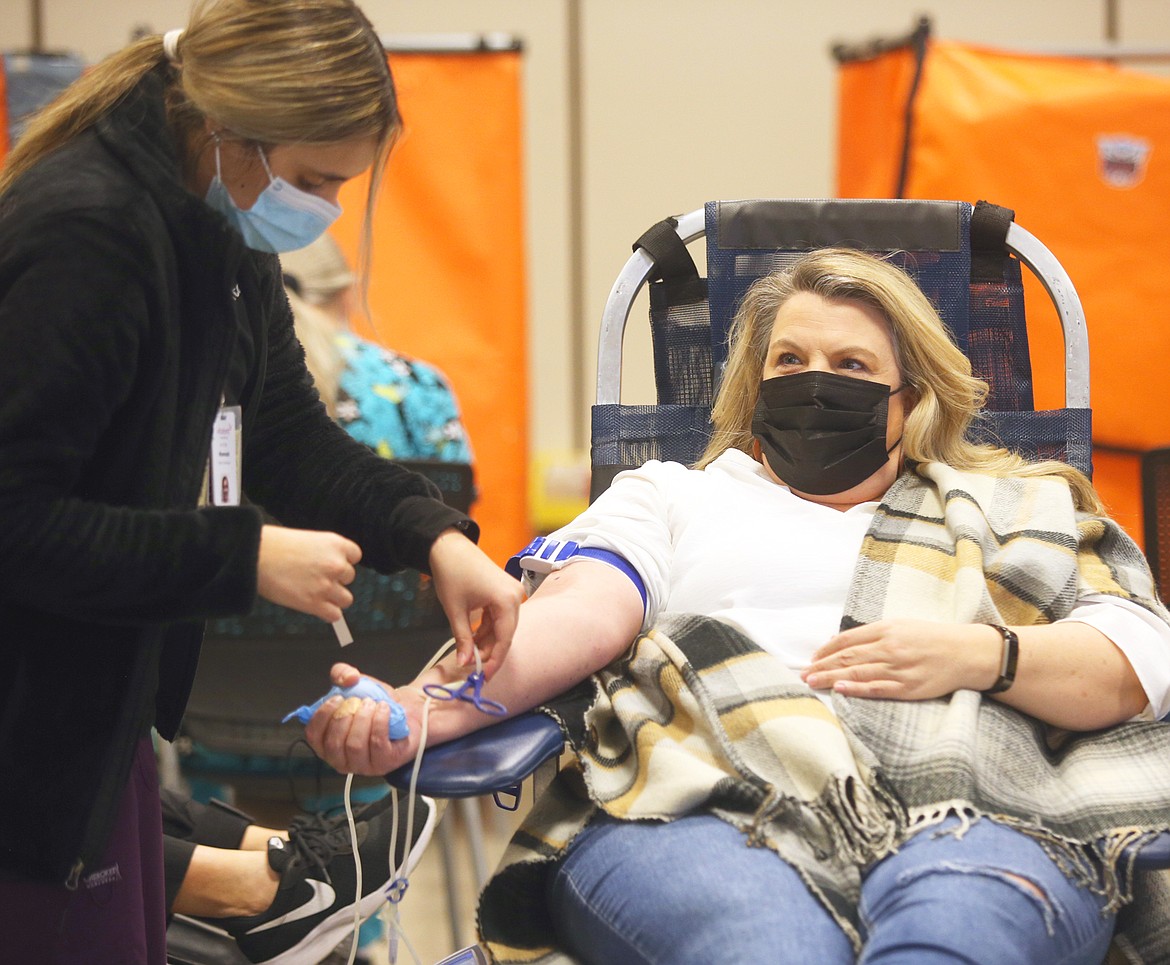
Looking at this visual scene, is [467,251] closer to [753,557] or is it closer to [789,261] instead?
[789,261]

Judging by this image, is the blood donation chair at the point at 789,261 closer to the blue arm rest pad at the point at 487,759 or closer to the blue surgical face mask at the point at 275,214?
the blue arm rest pad at the point at 487,759

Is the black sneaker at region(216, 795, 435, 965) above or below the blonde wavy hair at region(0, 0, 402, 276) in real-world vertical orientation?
below

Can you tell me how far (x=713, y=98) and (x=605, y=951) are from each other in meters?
3.25

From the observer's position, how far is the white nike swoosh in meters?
1.70

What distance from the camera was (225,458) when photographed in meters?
1.24

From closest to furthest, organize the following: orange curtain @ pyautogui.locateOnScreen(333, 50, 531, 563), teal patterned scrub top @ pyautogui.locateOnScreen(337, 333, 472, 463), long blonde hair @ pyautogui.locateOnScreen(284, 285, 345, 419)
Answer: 1. long blonde hair @ pyautogui.locateOnScreen(284, 285, 345, 419)
2. teal patterned scrub top @ pyautogui.locateOnScreen(337, 333, 472, 463)
3. orange curtain @ pyautogui.locateOnScreen(333, 50, 531, 563)

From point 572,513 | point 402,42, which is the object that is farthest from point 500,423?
point 402,42

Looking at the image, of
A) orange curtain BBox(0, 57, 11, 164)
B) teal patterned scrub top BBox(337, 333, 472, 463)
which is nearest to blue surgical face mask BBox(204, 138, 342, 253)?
teal patterned scrub top BBox(337, 333, 472, 463)

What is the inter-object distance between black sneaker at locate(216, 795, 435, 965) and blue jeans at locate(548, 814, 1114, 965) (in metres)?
0.50

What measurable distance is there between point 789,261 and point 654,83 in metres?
2.30

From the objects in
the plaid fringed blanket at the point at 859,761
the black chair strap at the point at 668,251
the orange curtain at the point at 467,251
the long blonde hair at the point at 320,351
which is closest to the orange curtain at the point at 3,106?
the orange curtain at the point at 467,251

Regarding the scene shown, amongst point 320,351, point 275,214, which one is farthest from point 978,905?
point 320,351

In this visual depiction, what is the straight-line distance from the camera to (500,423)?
3.50 m

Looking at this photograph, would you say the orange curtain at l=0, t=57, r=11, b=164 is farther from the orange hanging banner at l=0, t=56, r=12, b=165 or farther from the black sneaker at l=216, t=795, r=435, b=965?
the black sneaker at l=216, t=795, r=435, b=965
